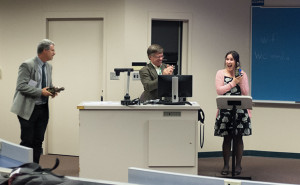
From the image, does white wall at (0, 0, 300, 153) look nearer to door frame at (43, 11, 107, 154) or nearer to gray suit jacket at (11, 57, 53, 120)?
door frame at (43, 11, 107, 154)

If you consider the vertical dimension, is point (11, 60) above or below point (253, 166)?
above

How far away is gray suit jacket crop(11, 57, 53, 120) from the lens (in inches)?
160

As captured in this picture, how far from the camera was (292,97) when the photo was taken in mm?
5578

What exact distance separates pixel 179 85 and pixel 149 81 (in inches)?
17.2

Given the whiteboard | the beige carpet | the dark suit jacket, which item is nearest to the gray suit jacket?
the beige carpet

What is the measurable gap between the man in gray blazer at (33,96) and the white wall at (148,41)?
139 cm

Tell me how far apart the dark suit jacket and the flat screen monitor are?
26cm

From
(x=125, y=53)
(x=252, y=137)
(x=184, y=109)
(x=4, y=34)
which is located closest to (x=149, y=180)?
(x=184, y=109)

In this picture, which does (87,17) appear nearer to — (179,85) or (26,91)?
(26,91)

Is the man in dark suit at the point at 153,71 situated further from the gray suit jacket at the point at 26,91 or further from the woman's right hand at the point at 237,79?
the gray suit jacket at the point at 26,91

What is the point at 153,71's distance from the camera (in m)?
4.49

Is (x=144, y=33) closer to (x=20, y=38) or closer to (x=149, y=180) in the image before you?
(x=20, y=38)

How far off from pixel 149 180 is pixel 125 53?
4.08 metres

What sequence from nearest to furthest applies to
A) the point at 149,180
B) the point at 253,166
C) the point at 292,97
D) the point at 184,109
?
the point at 149,180 < the point at 184,109 < the point at 253,166 < the point at 292,97
